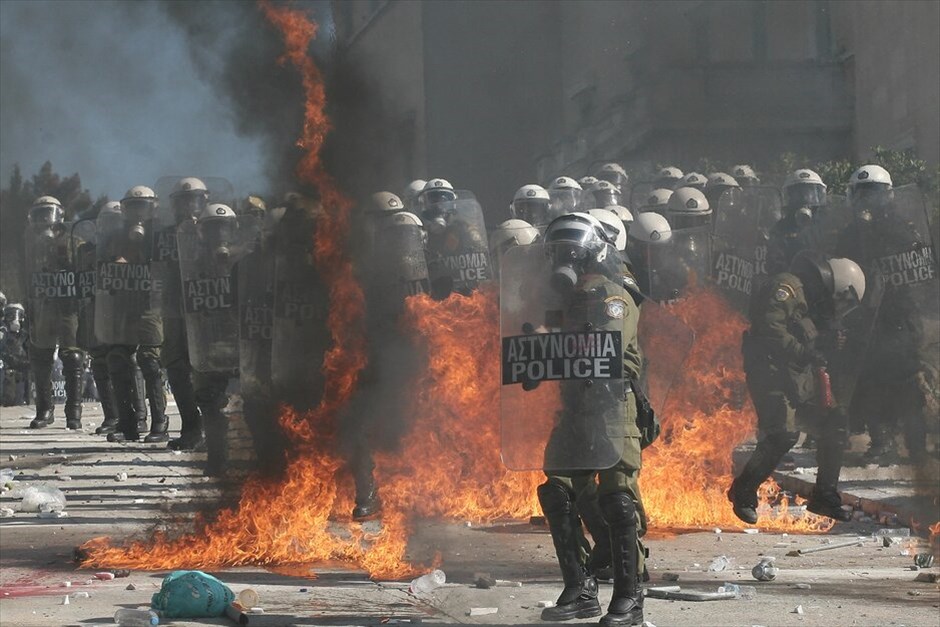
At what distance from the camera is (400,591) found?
7.58 m

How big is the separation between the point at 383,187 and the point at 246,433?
5.62 ft

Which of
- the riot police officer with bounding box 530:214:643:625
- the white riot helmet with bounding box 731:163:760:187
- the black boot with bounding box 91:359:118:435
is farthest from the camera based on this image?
the black boot with bounding box 91:359:118:435

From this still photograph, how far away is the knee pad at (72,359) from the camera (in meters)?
17.5

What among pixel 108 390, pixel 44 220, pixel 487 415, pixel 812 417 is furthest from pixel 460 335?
pixel 108 390

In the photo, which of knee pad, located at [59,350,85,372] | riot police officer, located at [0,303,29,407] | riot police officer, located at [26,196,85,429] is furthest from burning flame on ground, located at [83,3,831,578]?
riot police officer, located at [0,303,29,407]

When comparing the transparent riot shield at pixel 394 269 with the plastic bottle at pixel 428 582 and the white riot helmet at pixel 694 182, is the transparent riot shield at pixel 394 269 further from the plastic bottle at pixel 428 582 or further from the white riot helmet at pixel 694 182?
the white riot helmet at pixel 694 182

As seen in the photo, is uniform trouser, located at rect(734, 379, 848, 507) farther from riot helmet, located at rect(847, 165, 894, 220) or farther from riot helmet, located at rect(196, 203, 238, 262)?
riot helmet, located at rect(196, 203, 238, 262)

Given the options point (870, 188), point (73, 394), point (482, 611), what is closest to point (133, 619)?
point (482, 611)

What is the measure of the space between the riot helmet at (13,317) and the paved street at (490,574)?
14385mm

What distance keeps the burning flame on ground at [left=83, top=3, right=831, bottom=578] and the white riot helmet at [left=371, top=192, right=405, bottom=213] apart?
1.94 feet

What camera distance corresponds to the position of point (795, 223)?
36.7 feet

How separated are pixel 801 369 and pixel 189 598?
14.6 ft

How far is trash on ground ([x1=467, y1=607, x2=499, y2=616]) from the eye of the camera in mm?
6992

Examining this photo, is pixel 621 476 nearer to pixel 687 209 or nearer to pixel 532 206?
pixel 687 209
